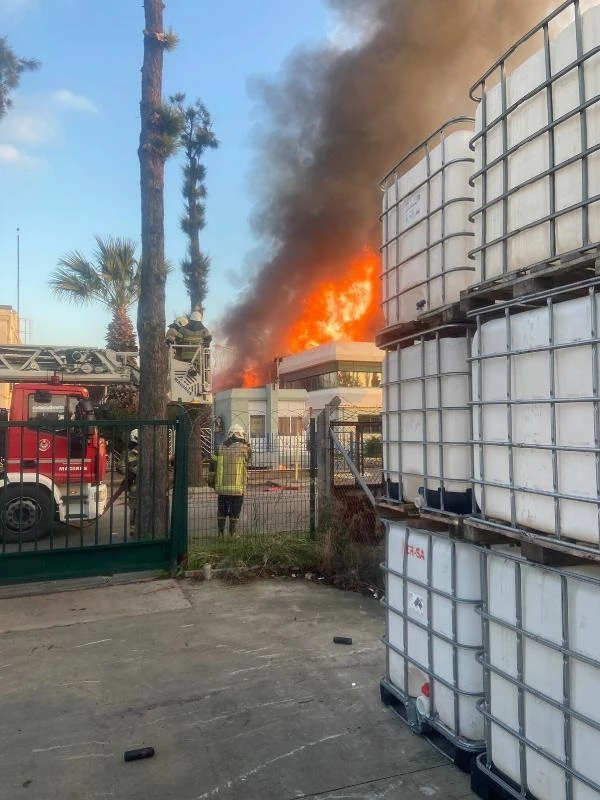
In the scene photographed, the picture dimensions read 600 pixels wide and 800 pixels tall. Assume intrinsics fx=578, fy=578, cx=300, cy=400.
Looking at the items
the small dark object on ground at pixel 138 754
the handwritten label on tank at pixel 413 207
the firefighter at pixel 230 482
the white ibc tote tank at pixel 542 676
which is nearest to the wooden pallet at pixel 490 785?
the white ibc tote tank at pixel 542 676

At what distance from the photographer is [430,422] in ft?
10.6

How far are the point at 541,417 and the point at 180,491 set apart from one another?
5.06 meters

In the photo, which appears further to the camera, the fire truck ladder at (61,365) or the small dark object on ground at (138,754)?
the fire truck ladder at (61,365)

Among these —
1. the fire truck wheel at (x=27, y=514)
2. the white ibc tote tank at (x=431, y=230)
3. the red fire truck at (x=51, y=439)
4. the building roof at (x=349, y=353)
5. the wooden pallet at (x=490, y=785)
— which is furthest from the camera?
the building roof at (x=349, y=353)

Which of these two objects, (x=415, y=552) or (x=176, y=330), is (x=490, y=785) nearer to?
(x=415, y=552)

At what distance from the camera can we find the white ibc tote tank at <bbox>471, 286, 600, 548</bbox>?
213cm

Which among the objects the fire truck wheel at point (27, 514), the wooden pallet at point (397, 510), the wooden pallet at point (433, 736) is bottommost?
the wooden pallet at point (433, 736)

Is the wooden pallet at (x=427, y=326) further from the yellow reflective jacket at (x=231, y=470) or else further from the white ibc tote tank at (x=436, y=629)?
the yellow reflective jacket at (x=231, y=470)

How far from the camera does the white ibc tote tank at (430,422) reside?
3.04 m

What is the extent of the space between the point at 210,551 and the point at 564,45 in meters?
6.21

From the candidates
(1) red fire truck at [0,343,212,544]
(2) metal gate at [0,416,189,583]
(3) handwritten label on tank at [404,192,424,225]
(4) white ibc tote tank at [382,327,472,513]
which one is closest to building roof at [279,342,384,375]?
(1) red fire truck at [0,343,212,544]

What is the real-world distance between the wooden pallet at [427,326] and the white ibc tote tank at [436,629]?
1.14 metres

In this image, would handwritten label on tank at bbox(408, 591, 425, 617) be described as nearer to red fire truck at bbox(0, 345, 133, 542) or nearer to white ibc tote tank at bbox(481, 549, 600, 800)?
white ibc tote tank at bbox(481, 549, 600, 800)

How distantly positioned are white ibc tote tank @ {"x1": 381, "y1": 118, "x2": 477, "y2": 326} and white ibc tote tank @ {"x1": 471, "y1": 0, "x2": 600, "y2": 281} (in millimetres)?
273
